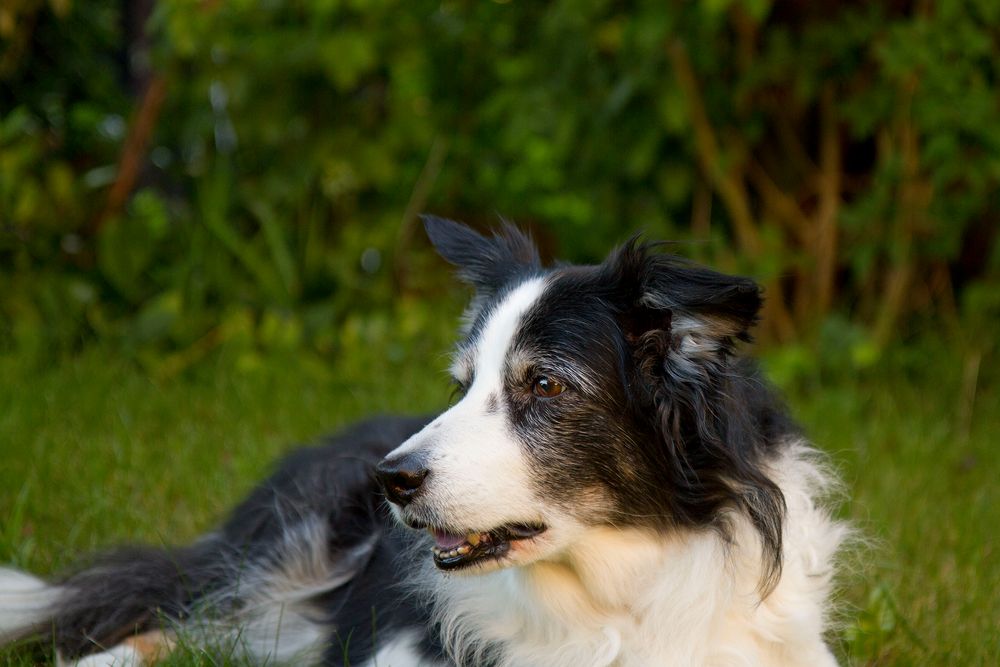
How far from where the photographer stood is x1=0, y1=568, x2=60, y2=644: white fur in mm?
3180

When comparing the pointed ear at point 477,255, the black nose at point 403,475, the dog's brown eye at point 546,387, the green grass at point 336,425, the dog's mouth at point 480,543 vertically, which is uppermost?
the pointed ear at point 477,255

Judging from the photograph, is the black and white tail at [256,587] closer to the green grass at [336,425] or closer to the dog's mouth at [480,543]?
the green grass at [336,425]

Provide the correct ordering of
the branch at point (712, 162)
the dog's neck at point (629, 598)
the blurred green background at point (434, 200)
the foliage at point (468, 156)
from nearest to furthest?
1. the dog's neck at point (629, 598)
2. the blurred green background at point (434, 200)
3. the foliage at point (468, 156)
4. the branch at point (712, 162)

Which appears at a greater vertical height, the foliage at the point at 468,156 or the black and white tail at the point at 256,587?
the foliage at the point at 468,156

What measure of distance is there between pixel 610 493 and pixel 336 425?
2.78 m

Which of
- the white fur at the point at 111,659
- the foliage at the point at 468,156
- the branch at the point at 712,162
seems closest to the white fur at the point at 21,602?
the white fur at the point at 111,659

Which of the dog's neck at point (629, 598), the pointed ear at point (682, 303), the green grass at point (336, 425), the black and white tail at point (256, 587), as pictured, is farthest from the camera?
the green grass at point (336, 425)

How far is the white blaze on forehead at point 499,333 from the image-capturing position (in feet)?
8.85

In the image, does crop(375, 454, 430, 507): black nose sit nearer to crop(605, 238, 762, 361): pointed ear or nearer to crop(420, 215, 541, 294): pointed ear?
crop(605, 238, 762, 361): pointed ear

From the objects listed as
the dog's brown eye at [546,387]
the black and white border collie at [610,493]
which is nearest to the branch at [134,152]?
the black and white border collie at [610,493]

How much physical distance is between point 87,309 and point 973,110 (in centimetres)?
440

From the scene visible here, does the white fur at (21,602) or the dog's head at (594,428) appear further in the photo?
the white fur at (21,602)

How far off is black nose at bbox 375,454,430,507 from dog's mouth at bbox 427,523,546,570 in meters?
0.12

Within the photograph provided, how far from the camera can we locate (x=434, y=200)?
6992 millimetres
